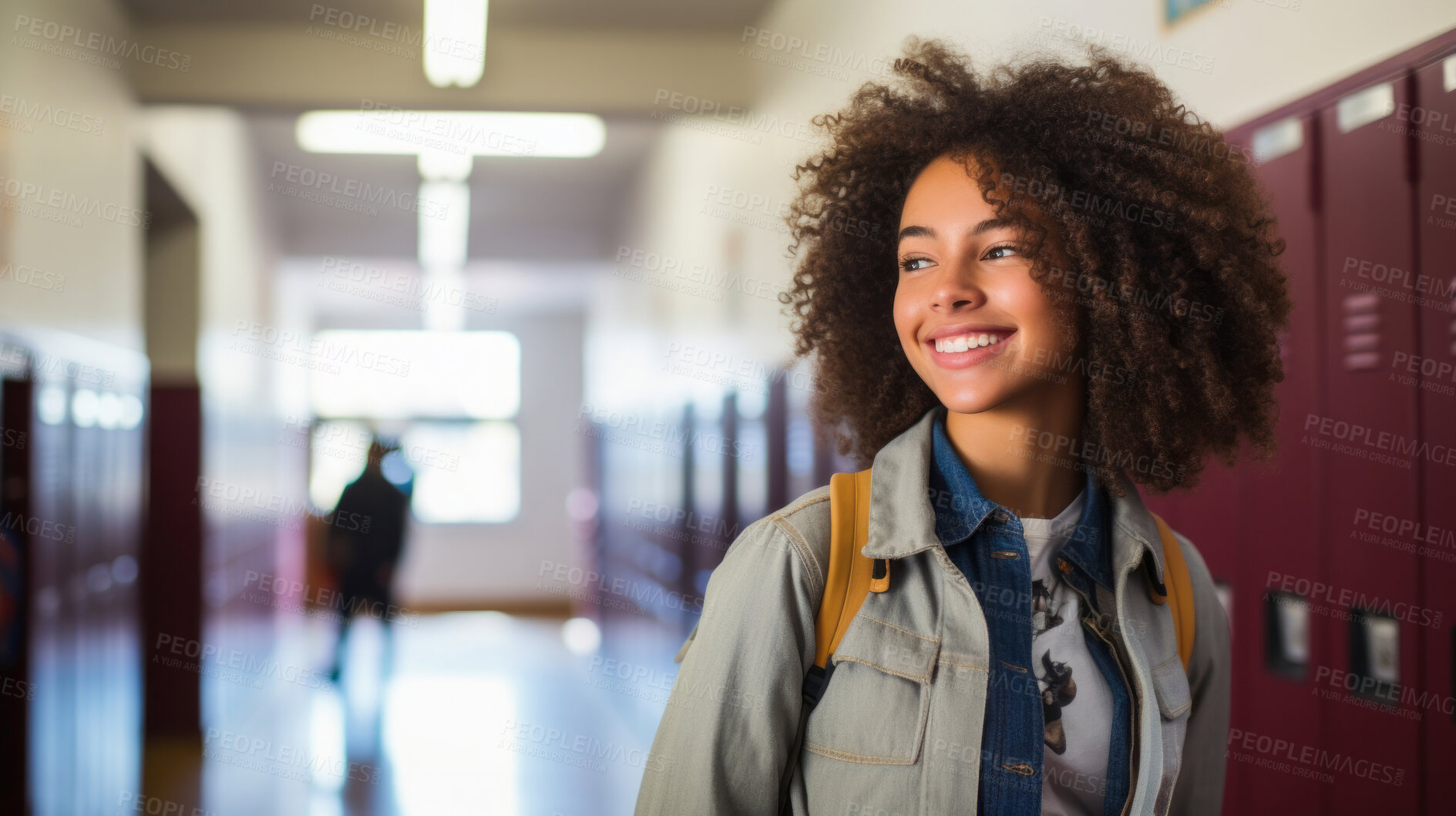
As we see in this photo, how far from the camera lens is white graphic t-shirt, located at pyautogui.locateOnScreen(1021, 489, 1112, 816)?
45.8 inches

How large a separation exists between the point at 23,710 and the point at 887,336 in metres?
3.16

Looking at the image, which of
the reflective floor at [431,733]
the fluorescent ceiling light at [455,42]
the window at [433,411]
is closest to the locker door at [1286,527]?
the fluorescent ceiling light at [455,42]

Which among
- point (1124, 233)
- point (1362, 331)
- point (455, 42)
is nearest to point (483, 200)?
point (455, 42)

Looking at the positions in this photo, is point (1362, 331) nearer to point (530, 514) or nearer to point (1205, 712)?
point (1205, 712)

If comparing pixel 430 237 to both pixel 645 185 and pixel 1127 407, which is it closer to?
pixel 645 185

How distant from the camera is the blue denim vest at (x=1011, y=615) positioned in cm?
111

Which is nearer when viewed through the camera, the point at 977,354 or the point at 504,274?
the point at 977,354

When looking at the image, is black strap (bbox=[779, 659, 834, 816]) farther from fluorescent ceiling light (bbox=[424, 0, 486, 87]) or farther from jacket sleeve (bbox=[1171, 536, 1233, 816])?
fluorescent ceiling light (bbox=[424, 0, 486, 87])

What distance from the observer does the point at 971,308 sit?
120 centimetres

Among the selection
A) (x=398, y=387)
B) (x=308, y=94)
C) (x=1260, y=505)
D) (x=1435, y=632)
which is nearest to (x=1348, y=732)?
(x=1435, y=632)

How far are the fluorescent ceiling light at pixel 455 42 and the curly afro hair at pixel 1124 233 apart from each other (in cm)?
279

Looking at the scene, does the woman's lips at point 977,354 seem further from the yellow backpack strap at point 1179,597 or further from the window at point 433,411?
the window at point 433,411

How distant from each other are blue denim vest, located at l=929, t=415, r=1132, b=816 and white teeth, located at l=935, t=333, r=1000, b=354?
5.9 inches

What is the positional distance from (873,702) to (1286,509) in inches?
51.1
